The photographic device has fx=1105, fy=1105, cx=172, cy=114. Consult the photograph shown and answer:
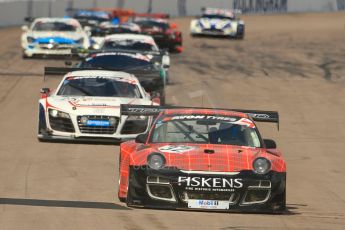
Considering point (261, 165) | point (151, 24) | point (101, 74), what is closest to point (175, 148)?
point (261, 165)

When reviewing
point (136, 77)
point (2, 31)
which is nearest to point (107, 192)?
point (136, 77)

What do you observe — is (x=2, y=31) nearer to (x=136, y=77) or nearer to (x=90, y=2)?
(x=90, y=2)

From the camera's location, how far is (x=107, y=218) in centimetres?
1077

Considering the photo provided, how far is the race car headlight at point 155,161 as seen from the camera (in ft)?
36.9

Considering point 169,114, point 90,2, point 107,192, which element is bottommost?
point 90,2

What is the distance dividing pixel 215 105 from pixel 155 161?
12.6 m

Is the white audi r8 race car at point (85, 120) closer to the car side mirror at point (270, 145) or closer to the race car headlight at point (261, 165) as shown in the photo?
the car side mirror at point (270, 145)

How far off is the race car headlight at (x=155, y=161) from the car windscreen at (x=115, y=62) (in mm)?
11227

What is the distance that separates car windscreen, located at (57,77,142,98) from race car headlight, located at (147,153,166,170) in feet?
21.8

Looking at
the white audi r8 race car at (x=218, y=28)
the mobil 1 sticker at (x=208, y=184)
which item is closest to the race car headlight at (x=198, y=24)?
the white audi r8 race car at (x=218, y=28)

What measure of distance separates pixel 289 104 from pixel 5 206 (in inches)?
550

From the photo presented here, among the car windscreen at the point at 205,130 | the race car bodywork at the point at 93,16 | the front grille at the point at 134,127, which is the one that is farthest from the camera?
the race car bodywork at the point at 93,16

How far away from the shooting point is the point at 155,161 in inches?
445

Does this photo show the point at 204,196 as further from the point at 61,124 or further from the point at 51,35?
the point at 51,35
